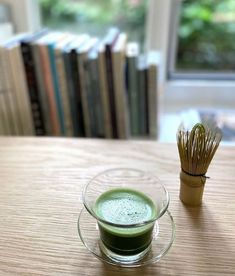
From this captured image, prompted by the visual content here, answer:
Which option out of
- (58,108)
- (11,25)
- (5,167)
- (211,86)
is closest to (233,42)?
(211,86)

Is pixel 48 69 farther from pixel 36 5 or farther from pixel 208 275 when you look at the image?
pixel 208 275

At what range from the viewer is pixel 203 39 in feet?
3.58

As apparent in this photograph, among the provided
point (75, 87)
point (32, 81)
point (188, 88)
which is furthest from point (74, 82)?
point (188, 88)

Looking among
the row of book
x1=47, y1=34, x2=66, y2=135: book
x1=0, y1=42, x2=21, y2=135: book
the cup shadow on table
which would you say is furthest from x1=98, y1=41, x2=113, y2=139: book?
the cup shadow on table

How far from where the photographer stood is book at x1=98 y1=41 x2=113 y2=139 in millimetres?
821

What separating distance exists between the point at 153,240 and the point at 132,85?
1.62ft

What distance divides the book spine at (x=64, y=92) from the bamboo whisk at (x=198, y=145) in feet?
1.50

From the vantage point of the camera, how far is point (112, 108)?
885mm

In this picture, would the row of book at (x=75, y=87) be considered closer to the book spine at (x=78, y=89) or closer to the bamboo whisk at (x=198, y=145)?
the book spine at (x=78, y=89)

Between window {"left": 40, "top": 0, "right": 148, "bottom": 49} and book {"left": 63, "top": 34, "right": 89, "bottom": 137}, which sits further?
window {"left": 40, "top": 0, "right": 148, "bottom": 49}

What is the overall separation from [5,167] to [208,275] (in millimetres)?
421

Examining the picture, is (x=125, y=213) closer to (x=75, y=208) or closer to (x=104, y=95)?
(x=75, y=208)

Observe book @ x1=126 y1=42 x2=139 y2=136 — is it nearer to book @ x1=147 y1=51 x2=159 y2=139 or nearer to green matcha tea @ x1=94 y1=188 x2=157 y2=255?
book @ x1=147 y1=51 x2=159 y2=139

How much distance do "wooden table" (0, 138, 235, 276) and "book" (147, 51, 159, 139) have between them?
214 millimetres
